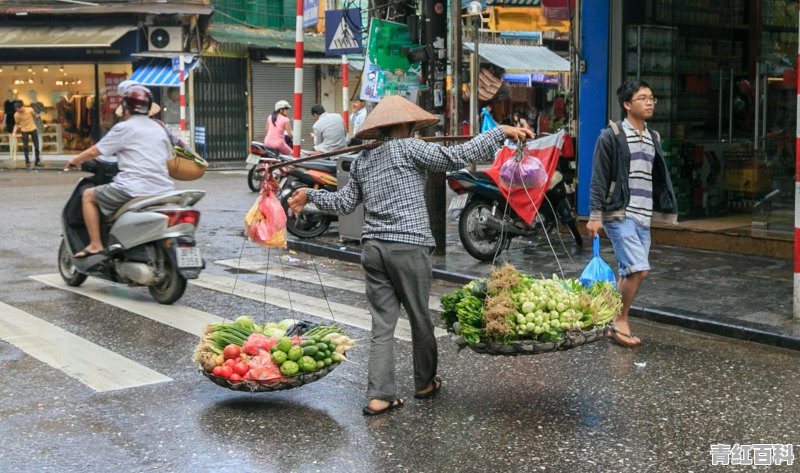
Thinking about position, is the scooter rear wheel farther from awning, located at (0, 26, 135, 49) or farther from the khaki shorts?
awning, located at (0, 26, 135, 49)

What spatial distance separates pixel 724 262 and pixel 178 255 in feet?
18.6

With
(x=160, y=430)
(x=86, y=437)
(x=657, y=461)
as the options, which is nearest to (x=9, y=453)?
(x=86, y=437)

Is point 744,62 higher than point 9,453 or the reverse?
higher

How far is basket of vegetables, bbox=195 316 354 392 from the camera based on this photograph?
18.2 ft

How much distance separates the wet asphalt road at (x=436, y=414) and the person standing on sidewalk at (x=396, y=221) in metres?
0.37

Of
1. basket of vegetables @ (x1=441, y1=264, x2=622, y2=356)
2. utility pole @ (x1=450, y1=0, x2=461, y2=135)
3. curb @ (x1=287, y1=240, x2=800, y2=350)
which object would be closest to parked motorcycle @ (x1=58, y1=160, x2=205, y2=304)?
basket of vegetables @ (x1=441, y1=264, x2=622, y2=356)

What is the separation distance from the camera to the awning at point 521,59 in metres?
25.5

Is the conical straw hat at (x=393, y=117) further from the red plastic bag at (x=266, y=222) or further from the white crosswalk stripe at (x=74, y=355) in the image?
the white crosswalk stripe at (x=74, y=355)

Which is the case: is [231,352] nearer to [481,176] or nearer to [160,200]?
[160,200]

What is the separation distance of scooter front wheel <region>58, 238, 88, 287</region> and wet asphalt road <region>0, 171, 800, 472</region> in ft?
5.96

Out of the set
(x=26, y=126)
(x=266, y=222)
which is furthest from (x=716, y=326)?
(x=26, y=126)

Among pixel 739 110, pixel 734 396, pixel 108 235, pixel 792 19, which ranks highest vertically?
pixel 792 19

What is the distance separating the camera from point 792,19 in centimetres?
1245

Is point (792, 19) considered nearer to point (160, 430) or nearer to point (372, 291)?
point (372, 291)
